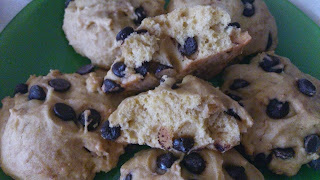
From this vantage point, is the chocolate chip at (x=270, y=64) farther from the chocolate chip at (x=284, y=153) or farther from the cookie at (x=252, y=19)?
the chocolate chip at (x=284, y=153)

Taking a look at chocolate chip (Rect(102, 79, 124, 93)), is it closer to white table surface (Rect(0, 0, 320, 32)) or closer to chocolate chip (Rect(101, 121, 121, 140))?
chocolate chip (Rect(101, 121, 121, 140))

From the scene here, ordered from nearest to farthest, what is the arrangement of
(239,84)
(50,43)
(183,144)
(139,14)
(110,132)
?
(183,144), (110,132), (239,84), (139,14), (50,43)

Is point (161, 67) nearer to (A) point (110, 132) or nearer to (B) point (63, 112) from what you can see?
(A) point (110, 132)

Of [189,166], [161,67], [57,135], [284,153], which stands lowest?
[284,153]

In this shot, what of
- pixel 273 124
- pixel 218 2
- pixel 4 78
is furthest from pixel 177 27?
pixel 4 78

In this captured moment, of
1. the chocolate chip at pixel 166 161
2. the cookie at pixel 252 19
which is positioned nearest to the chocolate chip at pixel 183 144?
the chocolate chip at pixel 166 161

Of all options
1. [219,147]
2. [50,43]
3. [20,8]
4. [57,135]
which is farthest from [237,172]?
[20,8]
